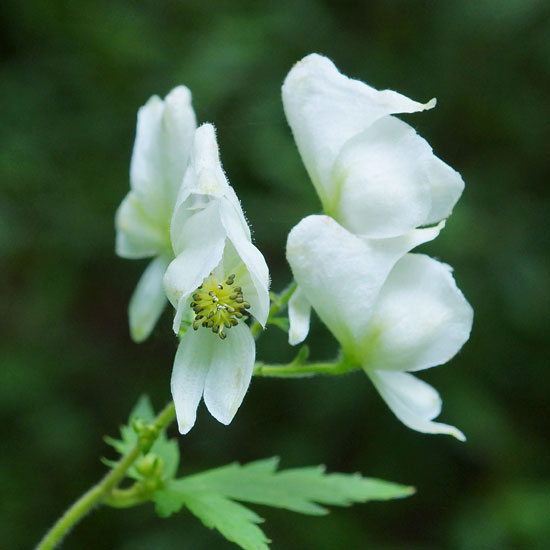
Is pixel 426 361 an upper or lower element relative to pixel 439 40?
upper

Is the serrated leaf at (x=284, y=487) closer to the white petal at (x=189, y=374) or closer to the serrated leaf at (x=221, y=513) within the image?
the serrated leaf at (x=221, y=513)

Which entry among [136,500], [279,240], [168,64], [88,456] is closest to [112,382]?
[88,456]

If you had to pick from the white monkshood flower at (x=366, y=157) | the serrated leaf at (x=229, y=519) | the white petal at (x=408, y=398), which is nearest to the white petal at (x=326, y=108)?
the white monkshood flower at (x=366, y=157)

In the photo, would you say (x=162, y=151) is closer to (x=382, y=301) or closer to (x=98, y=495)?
(x=382, y=301)

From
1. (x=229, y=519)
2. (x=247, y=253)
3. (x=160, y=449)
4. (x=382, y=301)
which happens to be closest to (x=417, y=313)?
(x=382, y=301)

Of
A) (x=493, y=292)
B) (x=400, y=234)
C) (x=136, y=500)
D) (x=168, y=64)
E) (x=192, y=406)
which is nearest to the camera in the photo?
(x=192, y=406)

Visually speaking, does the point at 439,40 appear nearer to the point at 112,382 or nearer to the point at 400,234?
the point at 112,382

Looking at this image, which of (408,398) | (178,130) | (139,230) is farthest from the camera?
(139,230)
